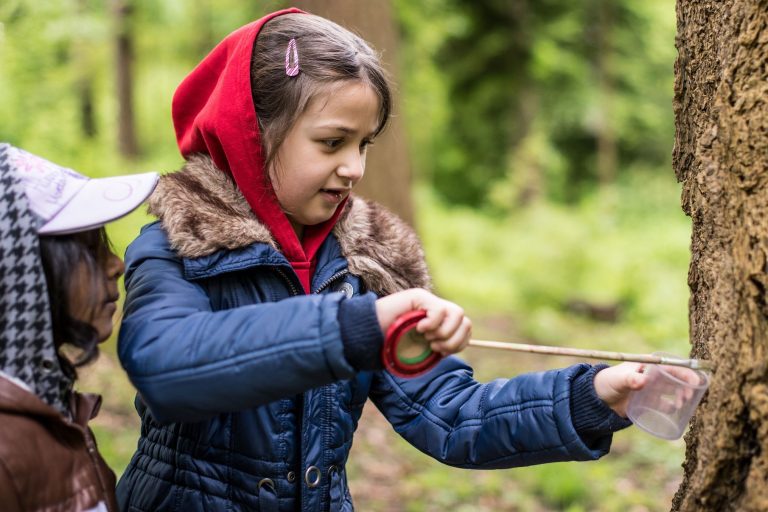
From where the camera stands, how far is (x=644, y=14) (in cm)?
1908

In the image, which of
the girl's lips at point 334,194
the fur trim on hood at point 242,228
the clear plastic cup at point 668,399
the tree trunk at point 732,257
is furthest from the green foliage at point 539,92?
the clear plastic cup at point 668,399

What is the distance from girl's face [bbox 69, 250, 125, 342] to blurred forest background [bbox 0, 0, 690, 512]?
1.95 meters

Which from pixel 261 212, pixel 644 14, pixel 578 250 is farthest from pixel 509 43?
pixel 261 212

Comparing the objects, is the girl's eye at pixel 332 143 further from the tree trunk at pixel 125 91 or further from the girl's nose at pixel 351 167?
the tree trunk at pixel 125 91

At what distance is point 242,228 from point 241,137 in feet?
0.81

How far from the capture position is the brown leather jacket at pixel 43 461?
4.75 ft

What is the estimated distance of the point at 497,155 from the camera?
2131 cm

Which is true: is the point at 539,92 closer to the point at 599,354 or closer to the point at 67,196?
the point at 599,354

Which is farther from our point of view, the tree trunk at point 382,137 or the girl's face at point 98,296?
the tree trunk at point 382,137

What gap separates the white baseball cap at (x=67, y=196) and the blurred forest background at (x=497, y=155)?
74.7 inches

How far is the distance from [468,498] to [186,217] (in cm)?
339

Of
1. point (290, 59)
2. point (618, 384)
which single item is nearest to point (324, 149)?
point (290, 59)

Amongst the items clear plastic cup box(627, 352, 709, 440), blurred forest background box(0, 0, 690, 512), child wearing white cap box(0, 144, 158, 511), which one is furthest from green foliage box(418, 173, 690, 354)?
child wearing white cap box(0, 144, 158, 511)

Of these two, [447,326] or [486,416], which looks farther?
[486,416]
